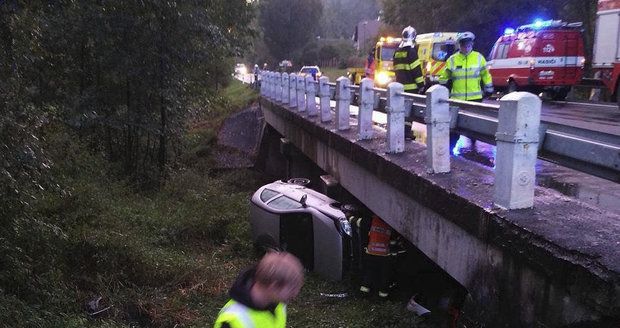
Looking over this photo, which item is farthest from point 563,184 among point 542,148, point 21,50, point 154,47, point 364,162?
point 154,47

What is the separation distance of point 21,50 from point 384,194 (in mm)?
4334

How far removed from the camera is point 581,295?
296 centimetres

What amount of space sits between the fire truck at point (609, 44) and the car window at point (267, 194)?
9.11 metres

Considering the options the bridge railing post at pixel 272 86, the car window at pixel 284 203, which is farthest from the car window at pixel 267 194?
the bridge railing post at pixel 272 86

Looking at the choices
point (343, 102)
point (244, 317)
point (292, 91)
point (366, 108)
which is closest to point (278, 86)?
point (292, 91)

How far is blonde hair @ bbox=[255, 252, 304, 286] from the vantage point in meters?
2.48

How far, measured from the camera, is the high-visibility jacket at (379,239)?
22.2 feet

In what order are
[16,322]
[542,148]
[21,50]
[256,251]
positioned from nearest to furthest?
1. [542,148]
2. [16,322]
3. [21,50]
4. [256,251]

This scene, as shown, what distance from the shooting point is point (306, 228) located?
784cm

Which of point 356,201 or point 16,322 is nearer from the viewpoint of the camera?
point 16,322

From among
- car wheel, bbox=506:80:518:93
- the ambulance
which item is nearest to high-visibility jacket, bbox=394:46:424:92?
the ambulance

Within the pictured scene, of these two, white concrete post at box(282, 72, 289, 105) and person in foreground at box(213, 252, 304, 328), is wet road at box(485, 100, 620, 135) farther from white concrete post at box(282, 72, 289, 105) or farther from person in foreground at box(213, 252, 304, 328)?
person in foreground at box(213, 252, 304, 328)

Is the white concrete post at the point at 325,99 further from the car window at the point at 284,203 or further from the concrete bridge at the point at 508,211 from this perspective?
the concrete bridge at the point at 508,211

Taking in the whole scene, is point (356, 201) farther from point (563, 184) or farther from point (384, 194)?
point (563, 184)
